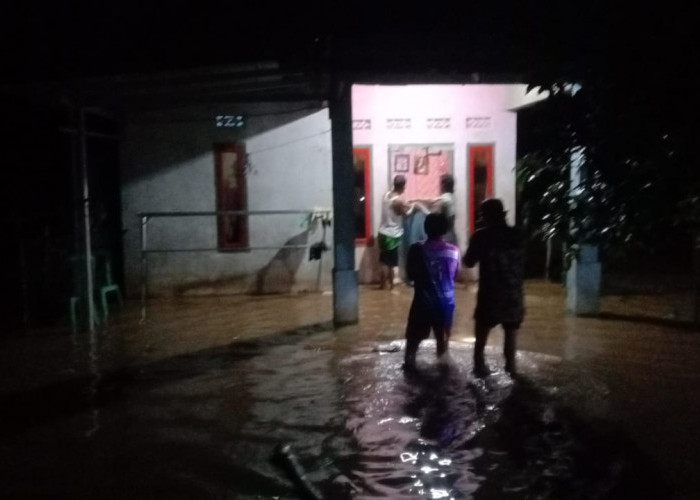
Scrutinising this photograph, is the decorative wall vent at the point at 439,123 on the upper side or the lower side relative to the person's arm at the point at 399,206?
upper

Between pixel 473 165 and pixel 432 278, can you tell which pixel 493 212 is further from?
pixel 473 165

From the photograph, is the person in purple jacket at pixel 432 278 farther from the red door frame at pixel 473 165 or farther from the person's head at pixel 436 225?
the red door frame at pixel 473 165

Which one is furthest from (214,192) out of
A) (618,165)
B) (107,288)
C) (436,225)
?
(618,165)

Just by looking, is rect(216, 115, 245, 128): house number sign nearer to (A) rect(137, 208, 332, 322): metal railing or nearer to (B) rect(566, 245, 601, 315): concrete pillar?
(A) rect(137, 208, 332, 322): metal railing

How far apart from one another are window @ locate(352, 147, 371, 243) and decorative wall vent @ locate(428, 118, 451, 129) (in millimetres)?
1023

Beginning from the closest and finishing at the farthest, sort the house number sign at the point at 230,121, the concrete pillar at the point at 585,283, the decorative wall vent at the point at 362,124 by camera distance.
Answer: the concrete pillar at the point at 585,283 → the house number sign at the point at 230,121 → the decorative wall vent at the point at 362,124

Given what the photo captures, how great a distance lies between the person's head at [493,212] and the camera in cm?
752

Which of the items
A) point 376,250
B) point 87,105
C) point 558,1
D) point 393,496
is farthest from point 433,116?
point 393,496

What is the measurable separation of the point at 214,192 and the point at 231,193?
0.25 meters

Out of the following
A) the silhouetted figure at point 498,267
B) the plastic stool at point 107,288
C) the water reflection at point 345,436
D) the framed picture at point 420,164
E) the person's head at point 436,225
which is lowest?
the water reflection at point 345,436

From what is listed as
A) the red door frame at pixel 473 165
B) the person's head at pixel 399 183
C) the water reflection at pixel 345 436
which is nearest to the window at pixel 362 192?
the person's head at pixel 399 183

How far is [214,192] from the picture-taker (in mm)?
12688

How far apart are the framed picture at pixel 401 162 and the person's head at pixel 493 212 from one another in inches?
229

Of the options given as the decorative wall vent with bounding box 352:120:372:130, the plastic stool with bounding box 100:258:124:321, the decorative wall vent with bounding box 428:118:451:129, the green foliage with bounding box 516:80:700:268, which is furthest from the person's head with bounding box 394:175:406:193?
the green foliage with bounding box 516:80:700:268
